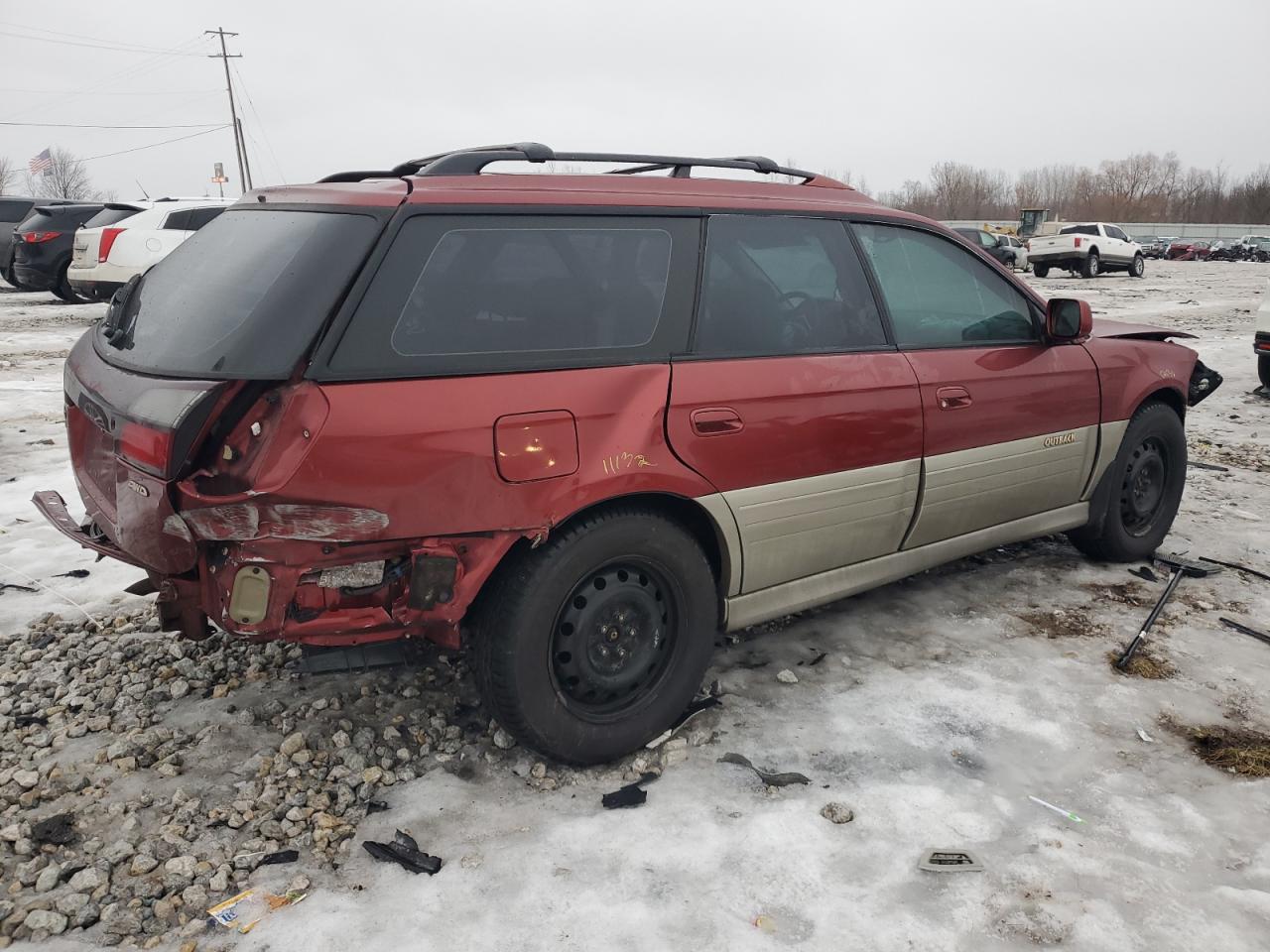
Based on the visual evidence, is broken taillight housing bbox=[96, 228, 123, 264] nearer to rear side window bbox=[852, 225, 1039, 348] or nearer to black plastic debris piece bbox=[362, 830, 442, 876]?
rear side window bbox=[852, 225, 1039, 348]

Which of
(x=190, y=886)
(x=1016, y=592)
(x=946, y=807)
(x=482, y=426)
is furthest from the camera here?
(x=1016, y=592)

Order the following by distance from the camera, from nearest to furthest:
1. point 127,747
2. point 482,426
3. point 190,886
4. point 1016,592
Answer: point 190,886, point 482,426, point 127,747, point 1016,592

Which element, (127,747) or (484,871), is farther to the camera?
(127,747)

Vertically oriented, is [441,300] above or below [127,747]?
above

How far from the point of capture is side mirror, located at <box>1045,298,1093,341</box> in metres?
4.05

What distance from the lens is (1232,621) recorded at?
13.7ft

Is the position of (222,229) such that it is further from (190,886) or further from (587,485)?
(190,886)

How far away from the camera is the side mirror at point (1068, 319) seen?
405 centimetres

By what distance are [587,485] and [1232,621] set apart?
3209 millimetres

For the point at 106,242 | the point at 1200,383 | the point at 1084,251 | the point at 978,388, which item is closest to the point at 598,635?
the point at 978,388

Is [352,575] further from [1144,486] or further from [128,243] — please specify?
[128,243]

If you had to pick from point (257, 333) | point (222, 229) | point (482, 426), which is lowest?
point (482, 426)

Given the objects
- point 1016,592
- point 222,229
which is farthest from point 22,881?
point 1016,592

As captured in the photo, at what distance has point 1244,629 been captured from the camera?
410 centimetres
